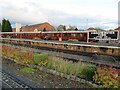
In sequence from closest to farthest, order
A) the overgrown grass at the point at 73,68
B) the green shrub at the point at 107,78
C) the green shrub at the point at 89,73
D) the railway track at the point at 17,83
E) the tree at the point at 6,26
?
the green shrub at the point at 107,78 < the railway track at the point at 17,83 < the green shrub at the point at 89,73 < the overgrown grass at the point at 73,68 < the tree at the point at 6,26

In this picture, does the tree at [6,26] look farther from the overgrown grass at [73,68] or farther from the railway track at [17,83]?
the railway track at [17,83]

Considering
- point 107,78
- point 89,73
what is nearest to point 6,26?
point 89,73

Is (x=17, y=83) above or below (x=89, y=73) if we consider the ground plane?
below

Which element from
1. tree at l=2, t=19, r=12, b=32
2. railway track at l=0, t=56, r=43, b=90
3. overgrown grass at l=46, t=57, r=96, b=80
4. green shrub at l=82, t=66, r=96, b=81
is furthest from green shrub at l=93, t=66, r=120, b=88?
tree at l=2, t=19, r=12, b=32

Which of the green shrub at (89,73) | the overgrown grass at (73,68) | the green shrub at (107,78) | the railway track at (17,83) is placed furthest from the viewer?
the overgrown grass at (73,68)

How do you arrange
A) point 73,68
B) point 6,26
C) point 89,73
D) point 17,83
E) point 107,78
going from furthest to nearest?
point 6,26, point 73,68, point 89,73, point 17,83, point 107,78

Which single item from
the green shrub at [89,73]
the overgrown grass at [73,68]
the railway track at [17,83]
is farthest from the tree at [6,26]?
the green shrub at [89,73]

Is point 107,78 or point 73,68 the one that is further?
point 73,68

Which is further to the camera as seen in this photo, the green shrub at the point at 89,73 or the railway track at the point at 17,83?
the green shrub at the point at 89,73

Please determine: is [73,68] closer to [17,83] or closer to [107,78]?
[107,78]

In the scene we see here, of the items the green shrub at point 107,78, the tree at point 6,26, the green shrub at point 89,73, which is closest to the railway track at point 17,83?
the green shrub at point 89,73

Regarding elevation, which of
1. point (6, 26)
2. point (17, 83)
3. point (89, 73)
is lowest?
point (17, 83)

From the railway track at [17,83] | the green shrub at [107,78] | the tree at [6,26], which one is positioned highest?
the tree at [6,26]

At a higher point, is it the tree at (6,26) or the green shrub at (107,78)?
the tree at (6,26)
